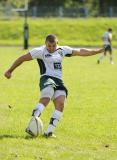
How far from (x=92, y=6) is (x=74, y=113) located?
7384cm

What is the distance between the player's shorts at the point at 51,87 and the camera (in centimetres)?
1102

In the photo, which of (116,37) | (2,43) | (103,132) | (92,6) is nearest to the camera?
(103,132)

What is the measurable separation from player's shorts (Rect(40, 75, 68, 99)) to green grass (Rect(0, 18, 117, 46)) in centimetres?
4325

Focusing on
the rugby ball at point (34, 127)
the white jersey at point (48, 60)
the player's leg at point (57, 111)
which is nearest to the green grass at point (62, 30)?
the white jersey at point (48, 60)

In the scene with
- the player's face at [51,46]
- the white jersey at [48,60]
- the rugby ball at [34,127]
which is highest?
the player's face at [51,46]

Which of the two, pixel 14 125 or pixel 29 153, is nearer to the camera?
pixel 29 153

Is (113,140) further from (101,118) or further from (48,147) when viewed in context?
(101,118)

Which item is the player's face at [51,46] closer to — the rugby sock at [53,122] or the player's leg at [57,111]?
the player's leg at [57,111]

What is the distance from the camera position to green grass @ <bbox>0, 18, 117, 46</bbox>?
56.5 meters

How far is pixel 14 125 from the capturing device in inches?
478

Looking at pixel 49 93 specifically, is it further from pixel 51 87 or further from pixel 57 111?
pixel 57 111

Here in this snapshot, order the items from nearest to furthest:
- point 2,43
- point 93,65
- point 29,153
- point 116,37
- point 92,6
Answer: point 29,153 < point 93,65 < point 2,43 < point 116,37 < point 92,6

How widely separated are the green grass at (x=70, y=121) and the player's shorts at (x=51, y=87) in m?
0.77

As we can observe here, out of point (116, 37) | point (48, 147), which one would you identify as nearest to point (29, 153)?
point (48, 147)
